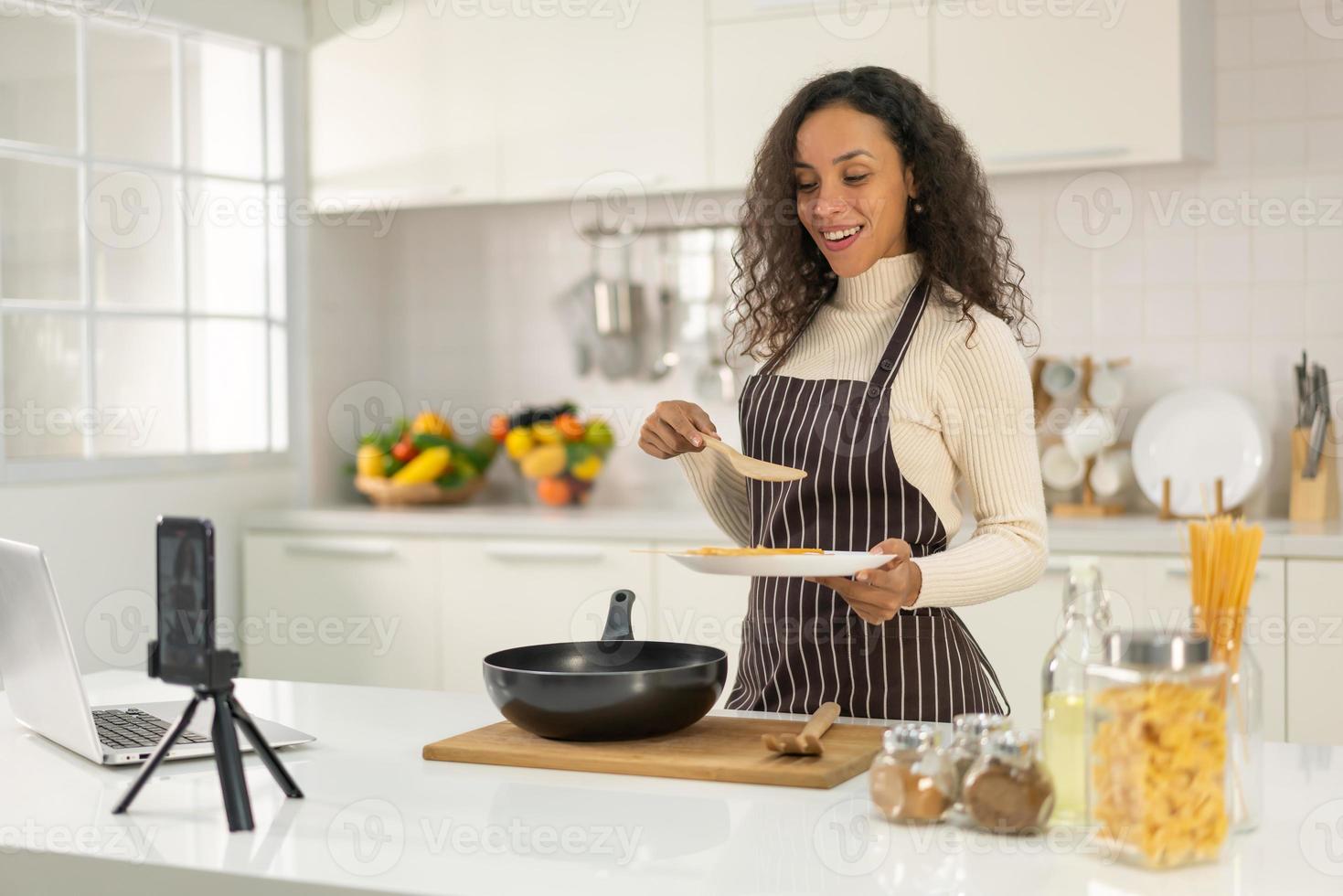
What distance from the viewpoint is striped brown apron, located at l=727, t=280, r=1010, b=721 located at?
1.76 metres

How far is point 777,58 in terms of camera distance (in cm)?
333

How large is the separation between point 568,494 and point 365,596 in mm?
602

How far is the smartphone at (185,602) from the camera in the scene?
3.88ft

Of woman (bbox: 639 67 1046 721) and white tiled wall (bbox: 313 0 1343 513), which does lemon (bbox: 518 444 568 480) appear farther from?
woman (bbox: 639 67 1046 721)

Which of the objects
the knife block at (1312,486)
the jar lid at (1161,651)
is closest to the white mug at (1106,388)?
the knife block at (1312,486)

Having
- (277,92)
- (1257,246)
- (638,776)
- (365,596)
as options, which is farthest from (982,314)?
(277,92)

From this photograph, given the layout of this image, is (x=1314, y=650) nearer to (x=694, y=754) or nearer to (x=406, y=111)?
(x=694, y=754)

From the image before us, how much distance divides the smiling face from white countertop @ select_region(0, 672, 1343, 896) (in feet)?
2.45

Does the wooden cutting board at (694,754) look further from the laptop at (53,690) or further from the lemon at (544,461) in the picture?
the lemon at (544,461)

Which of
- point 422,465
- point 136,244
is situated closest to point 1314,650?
point 422,465

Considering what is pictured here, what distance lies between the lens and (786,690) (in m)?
1.81

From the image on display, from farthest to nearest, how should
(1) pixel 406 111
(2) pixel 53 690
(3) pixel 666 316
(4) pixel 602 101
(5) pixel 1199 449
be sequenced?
1. (3) pixel 666 316
2. (1) pixel 406 111
3. (4) pixel 602 101
4. (5) pixel 1199 449
5. (2) pixel 53 690

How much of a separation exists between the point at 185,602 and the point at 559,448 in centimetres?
257

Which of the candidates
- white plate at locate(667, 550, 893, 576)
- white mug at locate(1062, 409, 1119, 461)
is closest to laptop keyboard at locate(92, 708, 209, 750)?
white plate at locate(667, 550, 893, 576)
